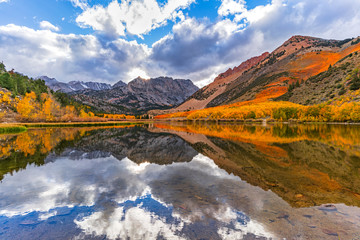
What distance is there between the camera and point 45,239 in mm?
4820

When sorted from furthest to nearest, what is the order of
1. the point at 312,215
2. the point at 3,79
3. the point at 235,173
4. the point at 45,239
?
the point at 3,79 < the point at 235,173 < the point at 312,215 < the point at 45,239

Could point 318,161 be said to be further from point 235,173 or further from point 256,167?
point 235,173

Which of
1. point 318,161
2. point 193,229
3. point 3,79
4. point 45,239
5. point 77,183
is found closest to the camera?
point 45,239

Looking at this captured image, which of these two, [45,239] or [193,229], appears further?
[193,229]

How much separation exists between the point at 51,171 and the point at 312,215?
1592 centimetres

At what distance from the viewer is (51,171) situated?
1238 cm

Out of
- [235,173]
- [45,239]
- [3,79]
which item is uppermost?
[3,79]

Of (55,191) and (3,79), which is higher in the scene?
(3,79)

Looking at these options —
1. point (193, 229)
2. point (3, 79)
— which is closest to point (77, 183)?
point (193, 229)

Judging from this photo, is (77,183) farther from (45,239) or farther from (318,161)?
(318,161)

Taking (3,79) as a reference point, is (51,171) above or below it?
below

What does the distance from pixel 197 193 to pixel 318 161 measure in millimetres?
11735

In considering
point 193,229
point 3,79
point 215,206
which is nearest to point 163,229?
point 193,229

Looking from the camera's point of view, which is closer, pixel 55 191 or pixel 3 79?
pixel 55 191
